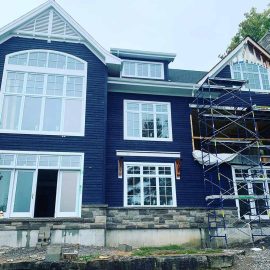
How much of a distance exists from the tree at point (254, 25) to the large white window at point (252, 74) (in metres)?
15.0

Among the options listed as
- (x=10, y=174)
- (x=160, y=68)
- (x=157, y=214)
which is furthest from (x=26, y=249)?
(x=160, y=68)

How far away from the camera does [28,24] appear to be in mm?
14797

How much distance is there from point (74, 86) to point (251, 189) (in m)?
10.1

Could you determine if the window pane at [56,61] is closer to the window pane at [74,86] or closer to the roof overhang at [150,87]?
the window pane at [74,86]

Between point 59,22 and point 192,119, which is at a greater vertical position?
point 59,22

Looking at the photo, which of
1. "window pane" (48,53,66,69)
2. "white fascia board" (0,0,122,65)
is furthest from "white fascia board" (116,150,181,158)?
"window pane" (48,53,66,69)

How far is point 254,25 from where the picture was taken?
32.1 m

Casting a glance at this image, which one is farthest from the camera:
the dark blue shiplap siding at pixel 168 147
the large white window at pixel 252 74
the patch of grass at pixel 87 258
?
the large white window at pixel 252 74

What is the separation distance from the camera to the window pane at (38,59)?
14234 millimetres

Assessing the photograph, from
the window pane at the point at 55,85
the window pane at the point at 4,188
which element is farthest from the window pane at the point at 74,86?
the window pane at the point at 4,188

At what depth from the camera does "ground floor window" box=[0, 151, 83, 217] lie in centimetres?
1219

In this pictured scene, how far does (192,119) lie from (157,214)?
5.82m

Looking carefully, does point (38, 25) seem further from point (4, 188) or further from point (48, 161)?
point (4, 188)

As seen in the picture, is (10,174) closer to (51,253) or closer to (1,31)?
(51,253)
